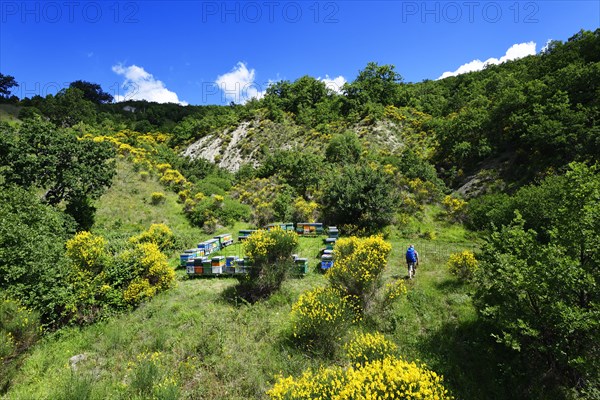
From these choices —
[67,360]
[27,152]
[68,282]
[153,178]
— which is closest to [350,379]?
[67,360]

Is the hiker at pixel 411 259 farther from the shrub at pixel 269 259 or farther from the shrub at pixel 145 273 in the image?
the shrub at pixel 145 273

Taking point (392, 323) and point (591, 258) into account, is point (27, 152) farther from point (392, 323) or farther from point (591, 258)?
point (591, 258)

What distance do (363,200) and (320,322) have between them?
14060 millimetres

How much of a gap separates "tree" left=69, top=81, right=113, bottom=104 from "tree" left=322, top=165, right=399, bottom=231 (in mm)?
88651

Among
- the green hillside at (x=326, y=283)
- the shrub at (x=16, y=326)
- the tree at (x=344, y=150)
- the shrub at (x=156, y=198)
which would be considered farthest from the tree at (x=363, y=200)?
the shrub at (x=16, y=326)

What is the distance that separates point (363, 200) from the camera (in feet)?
69.7

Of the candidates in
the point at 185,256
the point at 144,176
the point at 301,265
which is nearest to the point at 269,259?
the point at 301,265

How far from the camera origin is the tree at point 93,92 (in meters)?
81.9

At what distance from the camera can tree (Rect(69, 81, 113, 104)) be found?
81938 millimetres

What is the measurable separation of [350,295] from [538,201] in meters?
9.28

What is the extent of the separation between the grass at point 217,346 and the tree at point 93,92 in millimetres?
93046

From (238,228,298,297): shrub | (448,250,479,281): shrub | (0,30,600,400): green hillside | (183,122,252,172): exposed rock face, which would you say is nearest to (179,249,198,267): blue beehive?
(0,30,600,400): green hillside

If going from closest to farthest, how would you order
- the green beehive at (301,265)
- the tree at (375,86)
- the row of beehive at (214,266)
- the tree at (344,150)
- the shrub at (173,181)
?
the green beehive at (301,265), the row of beehive at (214,266), the shrub at (173,181), the tree at (344,150), the tree at (375,86)

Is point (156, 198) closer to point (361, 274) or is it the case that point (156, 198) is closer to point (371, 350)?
point (361, 274)
